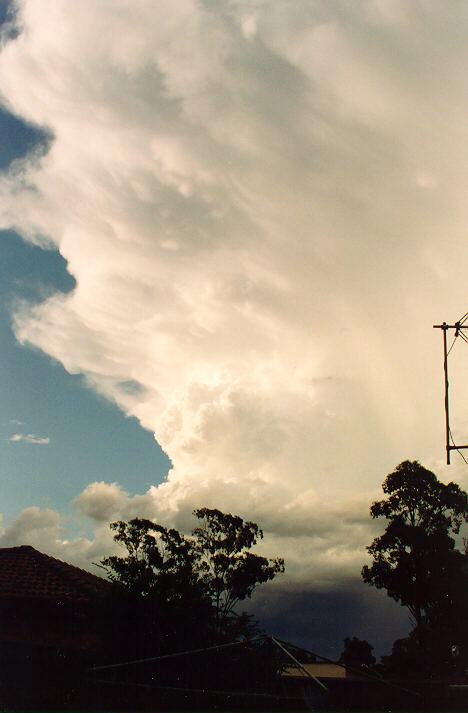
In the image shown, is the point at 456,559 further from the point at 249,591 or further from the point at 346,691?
the point at 346,691

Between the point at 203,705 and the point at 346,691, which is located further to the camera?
Answer: the point at 346,691

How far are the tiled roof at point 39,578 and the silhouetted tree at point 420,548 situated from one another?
18.7 m

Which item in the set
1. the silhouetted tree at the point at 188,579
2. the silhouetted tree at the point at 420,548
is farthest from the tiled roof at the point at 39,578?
the silhouetted tree at the point at 420,548

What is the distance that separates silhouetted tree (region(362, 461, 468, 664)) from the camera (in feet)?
121

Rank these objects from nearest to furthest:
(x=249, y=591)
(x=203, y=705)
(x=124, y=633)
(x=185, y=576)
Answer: (x=203, y=705) → (x=124, y=633) → (x=185, y=576) → (x=249, y=591)

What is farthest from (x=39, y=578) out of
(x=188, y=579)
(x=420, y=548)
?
(x=420, y=548)

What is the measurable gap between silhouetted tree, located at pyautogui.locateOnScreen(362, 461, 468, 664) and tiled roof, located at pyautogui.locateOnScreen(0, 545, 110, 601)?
61.4 ft

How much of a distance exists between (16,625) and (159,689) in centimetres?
608

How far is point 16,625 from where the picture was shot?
21250 mm

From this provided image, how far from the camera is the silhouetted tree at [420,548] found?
Answer: 121 ft

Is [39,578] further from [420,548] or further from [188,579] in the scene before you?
[420,548]

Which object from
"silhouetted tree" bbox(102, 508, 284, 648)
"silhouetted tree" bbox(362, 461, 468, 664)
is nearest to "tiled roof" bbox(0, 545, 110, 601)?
Answer: "silhouetted tree" bbox(102, 508, 284, 648)

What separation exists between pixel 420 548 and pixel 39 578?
22.1 metres

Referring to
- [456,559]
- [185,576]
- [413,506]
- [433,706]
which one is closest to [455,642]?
[456,559]
